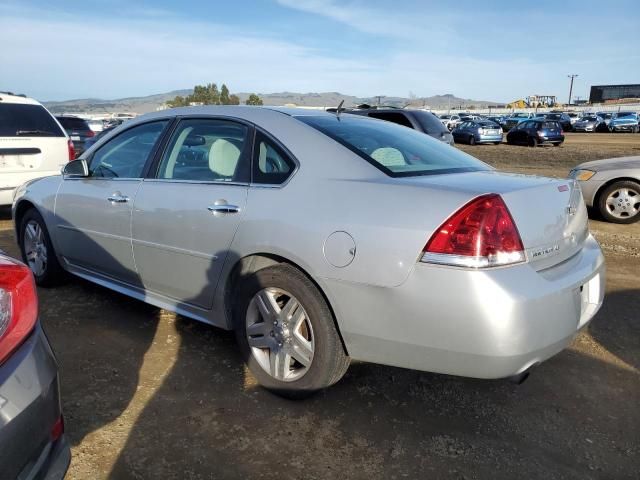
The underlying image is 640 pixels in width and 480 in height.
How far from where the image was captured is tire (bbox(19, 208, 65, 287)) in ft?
14.5

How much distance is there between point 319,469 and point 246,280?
1.04 meters

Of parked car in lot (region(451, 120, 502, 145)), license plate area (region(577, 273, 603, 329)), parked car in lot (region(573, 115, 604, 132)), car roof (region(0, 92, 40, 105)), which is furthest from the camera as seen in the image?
parked car in lot (region(573, 115, 604, 132))

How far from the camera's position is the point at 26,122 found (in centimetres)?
691

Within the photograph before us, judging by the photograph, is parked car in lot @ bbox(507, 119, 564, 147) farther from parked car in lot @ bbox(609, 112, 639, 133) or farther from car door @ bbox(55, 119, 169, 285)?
car door @ bbox(55, 119, 169, 285)

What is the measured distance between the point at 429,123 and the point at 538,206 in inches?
365

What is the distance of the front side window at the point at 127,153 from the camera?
3.63 meters

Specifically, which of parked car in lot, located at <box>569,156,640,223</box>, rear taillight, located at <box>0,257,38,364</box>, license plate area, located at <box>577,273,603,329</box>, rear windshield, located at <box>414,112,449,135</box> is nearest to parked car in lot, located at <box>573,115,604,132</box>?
rear windshield, located at <box>414,112,449,135</box>

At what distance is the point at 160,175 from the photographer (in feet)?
11.3

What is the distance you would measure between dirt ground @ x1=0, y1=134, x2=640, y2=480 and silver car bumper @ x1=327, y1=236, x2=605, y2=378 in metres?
0.42

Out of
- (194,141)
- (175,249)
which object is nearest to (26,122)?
(194,141)

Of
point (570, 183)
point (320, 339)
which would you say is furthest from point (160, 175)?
point (570, 183)

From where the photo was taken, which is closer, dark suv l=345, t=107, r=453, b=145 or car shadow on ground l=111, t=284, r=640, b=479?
car shadow on ground l=111, t=284, r=640, b=479

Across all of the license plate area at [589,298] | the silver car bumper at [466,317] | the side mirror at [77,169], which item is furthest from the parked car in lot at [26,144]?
the license plate area at [589,298]

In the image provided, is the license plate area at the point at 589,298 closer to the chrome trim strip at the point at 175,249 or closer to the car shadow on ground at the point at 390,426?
the car shadow on ground at the point at 390,426
